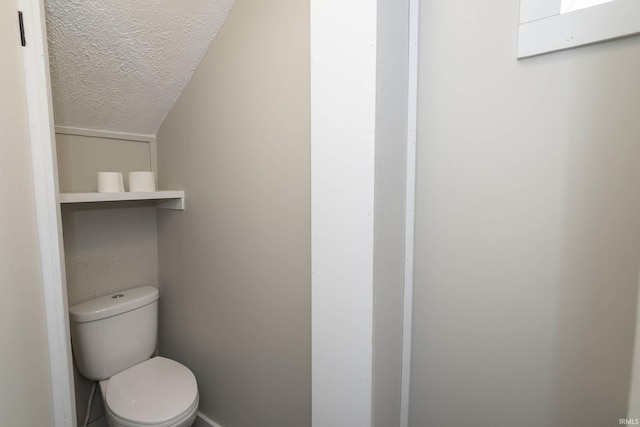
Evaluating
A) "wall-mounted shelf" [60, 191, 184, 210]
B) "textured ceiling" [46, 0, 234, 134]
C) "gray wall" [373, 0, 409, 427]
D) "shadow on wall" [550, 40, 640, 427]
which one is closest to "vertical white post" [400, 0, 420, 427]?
"gray wall" [373, 0, 409, 427]

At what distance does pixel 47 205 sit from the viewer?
84 cm

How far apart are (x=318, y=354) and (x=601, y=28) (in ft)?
3.44

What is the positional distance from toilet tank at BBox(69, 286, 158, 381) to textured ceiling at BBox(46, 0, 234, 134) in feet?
2.67

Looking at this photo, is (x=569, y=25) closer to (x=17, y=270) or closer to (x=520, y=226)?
(x=520, y=226)

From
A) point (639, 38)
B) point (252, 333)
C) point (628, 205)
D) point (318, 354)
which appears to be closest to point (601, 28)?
point (639, 38)

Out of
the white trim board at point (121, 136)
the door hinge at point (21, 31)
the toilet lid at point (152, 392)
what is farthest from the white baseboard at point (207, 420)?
the door hinge at point (21, 31)

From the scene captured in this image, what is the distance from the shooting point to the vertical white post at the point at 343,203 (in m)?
0.75

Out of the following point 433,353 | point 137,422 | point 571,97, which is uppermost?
point 571,97

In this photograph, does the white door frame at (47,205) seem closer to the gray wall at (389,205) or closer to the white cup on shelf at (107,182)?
the white cup on shelf at (107,182)

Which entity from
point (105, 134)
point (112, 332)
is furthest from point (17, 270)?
point (105, 134)

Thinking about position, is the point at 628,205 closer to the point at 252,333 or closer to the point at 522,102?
the point at 522,102

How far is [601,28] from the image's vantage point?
2.15ft

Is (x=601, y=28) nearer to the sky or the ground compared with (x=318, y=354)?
nearer to the sky

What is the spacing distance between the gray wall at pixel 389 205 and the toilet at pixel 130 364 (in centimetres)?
84
